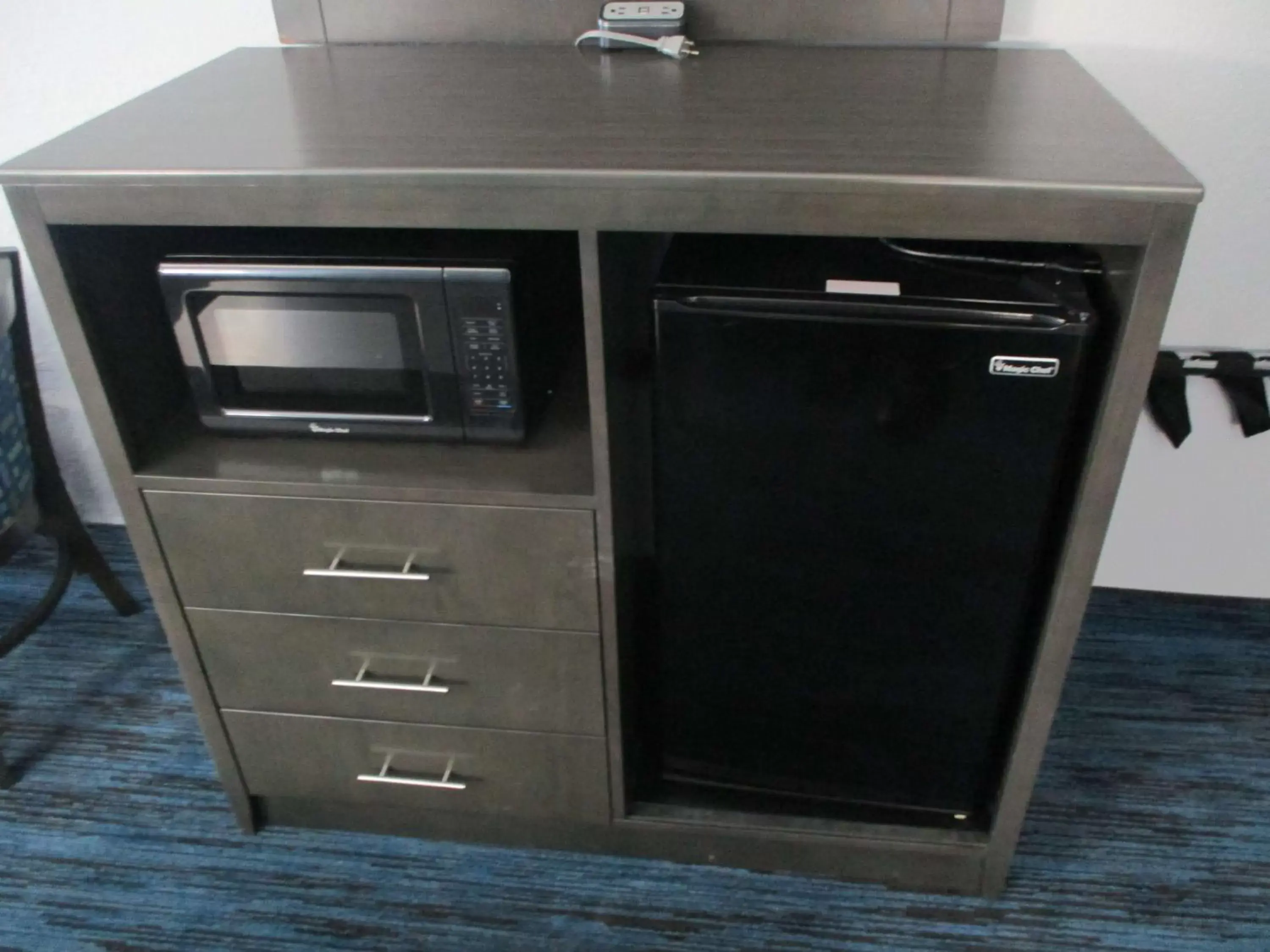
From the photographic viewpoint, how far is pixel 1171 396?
1521 mm

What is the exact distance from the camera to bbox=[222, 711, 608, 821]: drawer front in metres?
1.28

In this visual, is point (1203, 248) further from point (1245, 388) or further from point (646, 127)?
point (646, 127)

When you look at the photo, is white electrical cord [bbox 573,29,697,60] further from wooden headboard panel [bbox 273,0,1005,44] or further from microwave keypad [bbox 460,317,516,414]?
microwave keypad [bbox 460,317,516,414]

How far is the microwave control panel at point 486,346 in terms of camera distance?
3.34ft

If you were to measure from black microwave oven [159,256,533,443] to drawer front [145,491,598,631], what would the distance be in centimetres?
10

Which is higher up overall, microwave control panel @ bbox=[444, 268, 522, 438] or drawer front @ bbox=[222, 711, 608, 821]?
microwave control panel @ bbox=[444, 268, 522, 438]

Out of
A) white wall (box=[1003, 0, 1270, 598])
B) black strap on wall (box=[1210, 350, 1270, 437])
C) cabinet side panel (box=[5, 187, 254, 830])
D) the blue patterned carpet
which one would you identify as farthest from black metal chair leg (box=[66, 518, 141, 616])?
black strap on wall (box=[1210, 350, 1270, 437])

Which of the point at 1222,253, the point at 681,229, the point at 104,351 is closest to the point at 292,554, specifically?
the point at 104,351

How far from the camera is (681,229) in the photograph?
0.90 m

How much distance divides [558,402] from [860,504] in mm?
388

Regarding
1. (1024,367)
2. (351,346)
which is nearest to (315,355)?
(351,346)

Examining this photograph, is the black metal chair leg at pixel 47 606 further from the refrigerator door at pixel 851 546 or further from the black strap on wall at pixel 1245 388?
the black strap on wall at pixel 1245 388

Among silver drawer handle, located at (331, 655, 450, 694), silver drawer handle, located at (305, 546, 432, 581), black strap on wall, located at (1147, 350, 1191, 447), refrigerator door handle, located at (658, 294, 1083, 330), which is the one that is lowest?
silver drawer handle, located at (331, 655, 450, 694)

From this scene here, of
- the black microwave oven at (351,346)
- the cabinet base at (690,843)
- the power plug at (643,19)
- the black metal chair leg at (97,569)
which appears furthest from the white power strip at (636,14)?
the black metal chair leg at (97,569)
